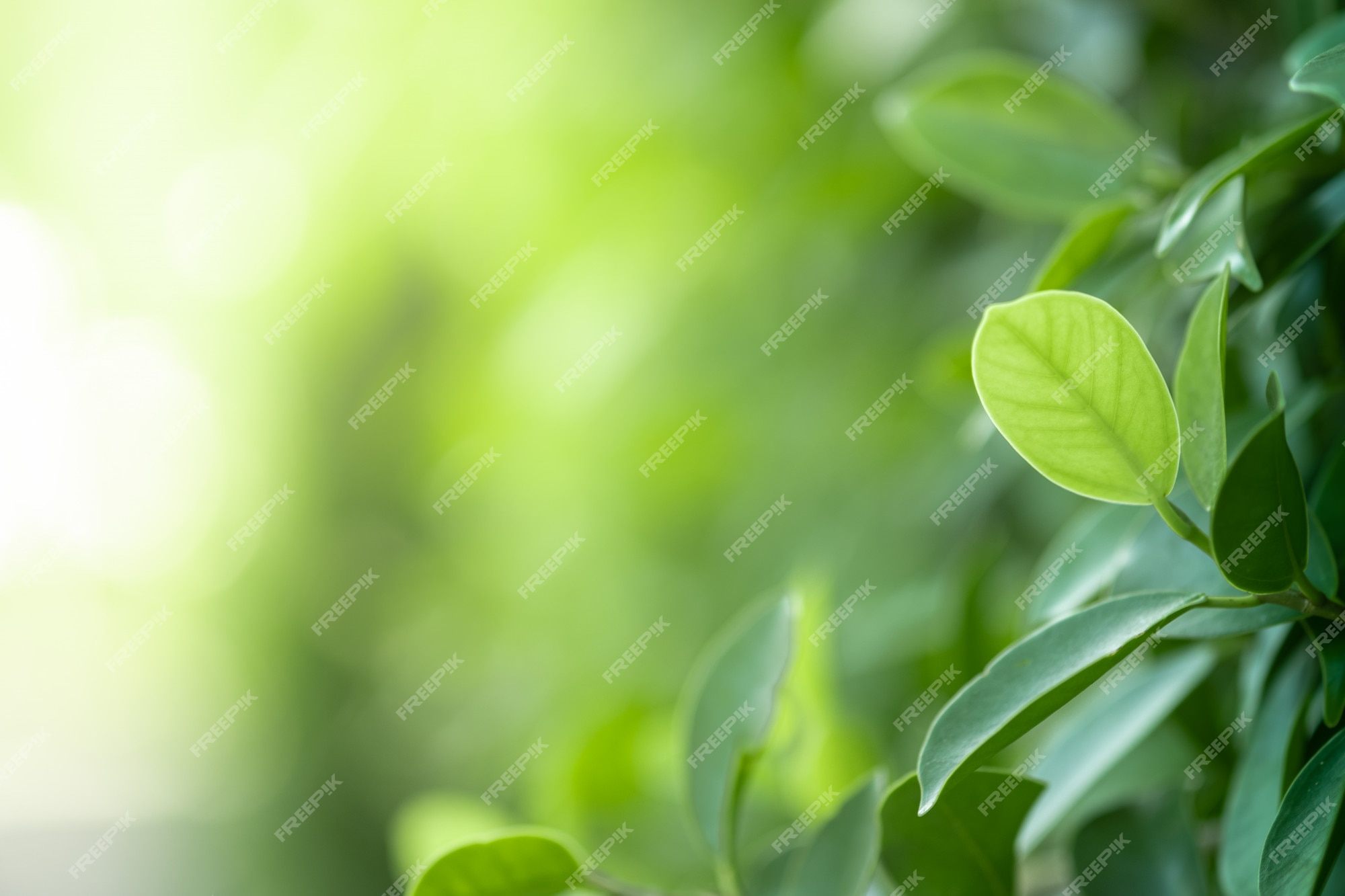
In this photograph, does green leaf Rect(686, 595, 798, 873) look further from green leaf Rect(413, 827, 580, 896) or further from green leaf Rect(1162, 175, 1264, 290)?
green leaf Rect(1162, 175, 1264, 290)

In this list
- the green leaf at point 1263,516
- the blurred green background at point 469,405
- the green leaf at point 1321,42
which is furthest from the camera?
the blurred green background at point 469,405

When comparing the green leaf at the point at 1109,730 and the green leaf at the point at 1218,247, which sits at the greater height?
the green leaf at the point at 1218,247

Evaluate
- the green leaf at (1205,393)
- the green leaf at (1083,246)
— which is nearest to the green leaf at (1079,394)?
the green leaf at (1205,393)

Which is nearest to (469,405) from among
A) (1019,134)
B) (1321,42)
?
(1019,134)

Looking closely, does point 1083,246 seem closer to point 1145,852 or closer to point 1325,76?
point 1325,76

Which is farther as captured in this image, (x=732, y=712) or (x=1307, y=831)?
(x=732, y=712)

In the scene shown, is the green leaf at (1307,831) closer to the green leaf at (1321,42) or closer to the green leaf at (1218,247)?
the green leaf at (1218,247)

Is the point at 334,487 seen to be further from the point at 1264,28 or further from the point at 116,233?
the point at 1264,28
